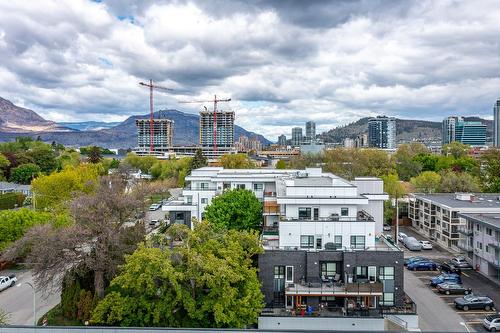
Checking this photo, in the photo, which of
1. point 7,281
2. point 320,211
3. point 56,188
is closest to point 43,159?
point 56,188

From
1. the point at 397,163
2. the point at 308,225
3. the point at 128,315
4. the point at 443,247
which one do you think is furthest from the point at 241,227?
the point at 397,163

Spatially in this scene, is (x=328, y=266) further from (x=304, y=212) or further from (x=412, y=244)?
(x=412, y=244)

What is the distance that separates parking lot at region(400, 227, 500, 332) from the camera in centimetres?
2391

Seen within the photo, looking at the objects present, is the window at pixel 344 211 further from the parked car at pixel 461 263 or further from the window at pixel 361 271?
the parked car at pixel 461 263

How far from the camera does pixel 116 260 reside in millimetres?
24031

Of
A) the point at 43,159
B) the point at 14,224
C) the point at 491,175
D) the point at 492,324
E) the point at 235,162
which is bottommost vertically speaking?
the point at 492,324

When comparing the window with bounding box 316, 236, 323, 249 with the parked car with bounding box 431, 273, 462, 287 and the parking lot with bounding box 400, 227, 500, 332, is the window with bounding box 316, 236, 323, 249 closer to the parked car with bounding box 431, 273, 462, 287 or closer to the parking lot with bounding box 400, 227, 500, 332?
the parking lot with bounding box 400, 227, 500, 332

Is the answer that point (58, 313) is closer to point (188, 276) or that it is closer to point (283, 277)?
point (188, 276)

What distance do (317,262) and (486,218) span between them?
1829 centimetres

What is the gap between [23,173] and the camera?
75.5 metres

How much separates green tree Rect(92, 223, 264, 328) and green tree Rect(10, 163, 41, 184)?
209ft

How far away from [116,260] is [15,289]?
11.4m

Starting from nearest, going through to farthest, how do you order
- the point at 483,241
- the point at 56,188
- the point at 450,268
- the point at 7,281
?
the point at 7,281 < the point at 483,241 < the point at 450,268 < the point at 56,188

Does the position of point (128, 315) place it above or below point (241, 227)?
below
